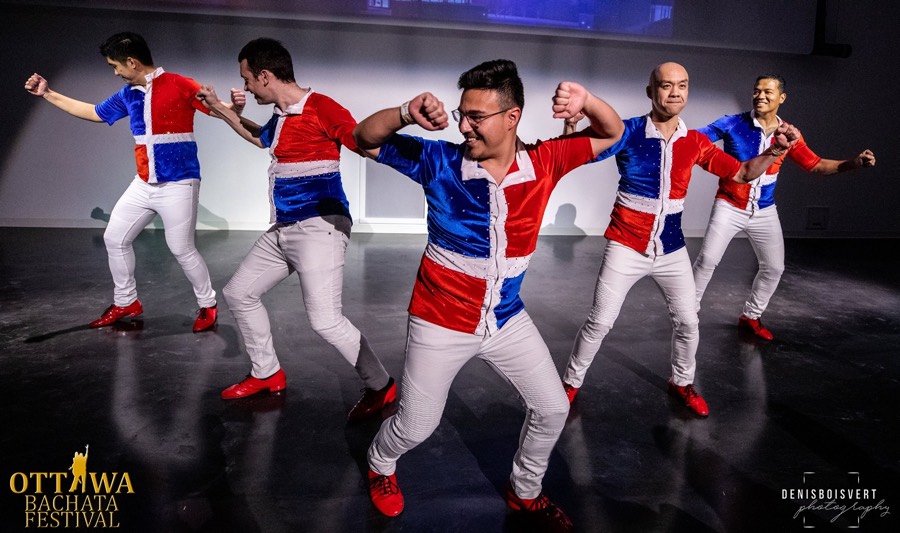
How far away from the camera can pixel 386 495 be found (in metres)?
2.46

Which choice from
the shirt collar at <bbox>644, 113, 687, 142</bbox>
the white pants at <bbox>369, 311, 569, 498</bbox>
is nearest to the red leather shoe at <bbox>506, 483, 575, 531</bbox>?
the white pants at <bbox>369, 311, 569, 498</bbox>

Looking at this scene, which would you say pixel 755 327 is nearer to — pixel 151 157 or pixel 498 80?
pixel 498 80

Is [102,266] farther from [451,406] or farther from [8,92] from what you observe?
[451,406]

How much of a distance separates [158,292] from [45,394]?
191cm

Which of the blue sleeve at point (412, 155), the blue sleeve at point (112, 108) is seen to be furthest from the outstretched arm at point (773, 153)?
the blue sleeve at point (112, 108)

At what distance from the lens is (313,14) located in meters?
7.07

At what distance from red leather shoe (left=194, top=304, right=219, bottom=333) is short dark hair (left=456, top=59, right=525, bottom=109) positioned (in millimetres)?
3036

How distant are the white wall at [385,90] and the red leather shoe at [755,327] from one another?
3.83 metres

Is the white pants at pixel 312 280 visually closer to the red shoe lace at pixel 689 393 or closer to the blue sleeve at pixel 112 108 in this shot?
the red shoe lace at pixel 689 393

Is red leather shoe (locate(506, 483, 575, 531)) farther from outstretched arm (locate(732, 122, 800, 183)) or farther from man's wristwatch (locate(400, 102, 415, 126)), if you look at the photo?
outstretched arm (locate(732, 122, 800, 183))

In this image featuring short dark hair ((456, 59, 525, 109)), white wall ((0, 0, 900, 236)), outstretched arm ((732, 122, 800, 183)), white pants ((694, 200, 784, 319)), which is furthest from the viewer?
white wall ((0, 0, 900, 236))

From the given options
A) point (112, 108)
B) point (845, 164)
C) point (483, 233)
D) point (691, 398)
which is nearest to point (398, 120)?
point (483, 233)

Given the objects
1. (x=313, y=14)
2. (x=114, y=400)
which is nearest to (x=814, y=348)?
(x=114, y=400)

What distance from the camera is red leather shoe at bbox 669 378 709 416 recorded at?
3381 millimetres
